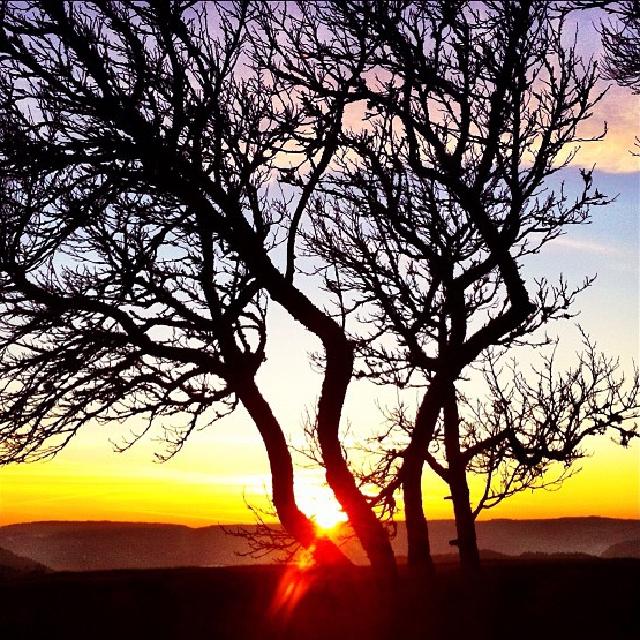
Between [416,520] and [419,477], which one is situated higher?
[419,477]

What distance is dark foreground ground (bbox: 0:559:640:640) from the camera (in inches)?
354

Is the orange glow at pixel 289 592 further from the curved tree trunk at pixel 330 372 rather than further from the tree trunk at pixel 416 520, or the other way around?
the tree trunk at pixel 416 520

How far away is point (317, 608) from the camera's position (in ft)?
30.3

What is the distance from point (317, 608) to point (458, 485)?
13.9 feet

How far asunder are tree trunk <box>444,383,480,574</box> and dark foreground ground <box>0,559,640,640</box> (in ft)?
8.66

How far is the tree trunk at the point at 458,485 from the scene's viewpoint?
493 inches

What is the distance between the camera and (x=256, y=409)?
388 inches

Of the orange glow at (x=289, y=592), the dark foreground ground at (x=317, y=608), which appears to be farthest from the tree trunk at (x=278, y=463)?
the dark foreground ground at (x=317, y=608)

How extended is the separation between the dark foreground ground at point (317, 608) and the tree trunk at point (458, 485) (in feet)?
8.66

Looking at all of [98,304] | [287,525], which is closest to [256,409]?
[287,525]

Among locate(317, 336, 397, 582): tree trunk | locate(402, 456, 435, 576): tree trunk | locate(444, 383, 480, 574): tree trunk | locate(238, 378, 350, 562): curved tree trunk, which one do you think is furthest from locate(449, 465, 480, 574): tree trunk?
locate(317, 336, 397, 582): tree trunk

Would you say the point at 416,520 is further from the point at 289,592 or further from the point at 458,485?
the point at 458,485

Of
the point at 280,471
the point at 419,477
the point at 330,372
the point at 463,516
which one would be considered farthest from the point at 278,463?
the point at 463,516

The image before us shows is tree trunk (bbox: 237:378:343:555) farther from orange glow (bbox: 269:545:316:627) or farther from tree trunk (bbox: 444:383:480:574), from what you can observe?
tree trunk (bbox: 444:383:480:574)
